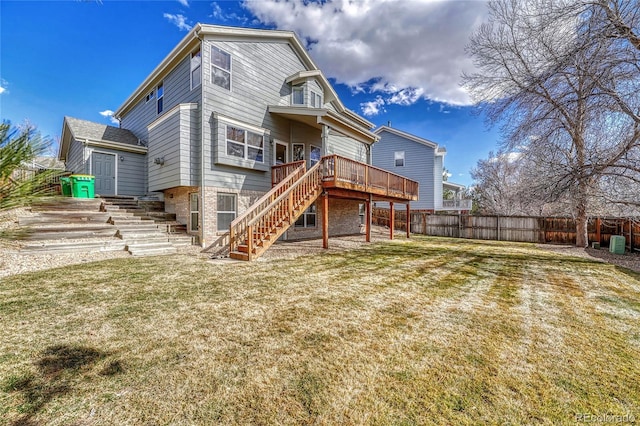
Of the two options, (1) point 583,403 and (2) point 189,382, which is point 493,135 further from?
(2) point 189,382

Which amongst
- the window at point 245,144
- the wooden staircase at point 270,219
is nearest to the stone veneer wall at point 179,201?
the window at point 245,144

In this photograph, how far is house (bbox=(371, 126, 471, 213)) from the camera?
70.7ft

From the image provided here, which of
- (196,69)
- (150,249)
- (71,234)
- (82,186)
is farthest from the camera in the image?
(82,186)

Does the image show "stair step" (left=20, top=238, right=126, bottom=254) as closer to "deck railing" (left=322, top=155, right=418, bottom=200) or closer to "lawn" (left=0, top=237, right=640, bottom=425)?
"lawn" (left=0, top=237, right=640, bottom=425)

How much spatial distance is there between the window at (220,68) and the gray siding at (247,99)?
0.49ft

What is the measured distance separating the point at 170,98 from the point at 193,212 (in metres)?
5.22

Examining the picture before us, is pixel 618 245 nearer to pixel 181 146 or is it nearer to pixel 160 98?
pixel 181 146

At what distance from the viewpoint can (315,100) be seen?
12.9 metres

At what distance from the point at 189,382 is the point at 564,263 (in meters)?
10.8

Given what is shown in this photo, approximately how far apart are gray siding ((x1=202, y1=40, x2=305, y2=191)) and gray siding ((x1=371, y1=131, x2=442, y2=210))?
499 inches

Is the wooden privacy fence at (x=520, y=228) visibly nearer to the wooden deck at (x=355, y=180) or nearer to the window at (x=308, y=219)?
the wooden deck at (x=355, y=180)

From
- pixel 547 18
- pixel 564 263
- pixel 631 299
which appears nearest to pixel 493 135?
pixel 547 18

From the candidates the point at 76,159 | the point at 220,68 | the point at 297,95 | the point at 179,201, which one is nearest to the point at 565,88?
the point at 297,95

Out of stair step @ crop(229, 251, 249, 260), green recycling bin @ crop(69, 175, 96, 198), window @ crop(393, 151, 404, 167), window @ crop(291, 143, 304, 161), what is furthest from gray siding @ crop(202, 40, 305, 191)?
window @ crop(393, 151, 404, 167)
